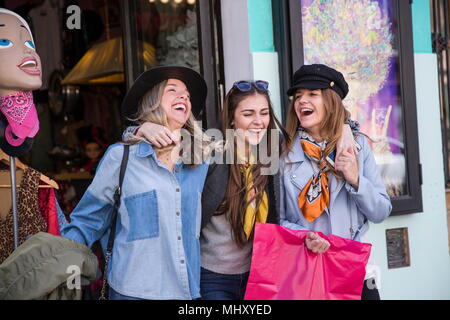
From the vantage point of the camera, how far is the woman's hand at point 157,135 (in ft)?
8.87

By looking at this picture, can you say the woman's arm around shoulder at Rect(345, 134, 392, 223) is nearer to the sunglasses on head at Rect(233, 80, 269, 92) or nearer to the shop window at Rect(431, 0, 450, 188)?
the sunglasses on head at Rect(233, 80, 269, 92)

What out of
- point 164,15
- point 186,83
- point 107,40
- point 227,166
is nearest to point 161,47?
point 164,15

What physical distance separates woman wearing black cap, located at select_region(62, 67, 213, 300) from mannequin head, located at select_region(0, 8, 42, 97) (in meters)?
0.65

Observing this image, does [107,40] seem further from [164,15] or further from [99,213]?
[99,213]

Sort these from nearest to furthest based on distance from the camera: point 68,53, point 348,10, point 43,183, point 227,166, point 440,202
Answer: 1. point 227,166
2. point 43,183
3. point 348,10
4. point 440,202
5. point 68,53

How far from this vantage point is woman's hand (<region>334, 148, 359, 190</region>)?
278 cm

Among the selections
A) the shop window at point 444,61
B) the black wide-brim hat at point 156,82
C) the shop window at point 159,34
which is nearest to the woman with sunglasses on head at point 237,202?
the black wide-brim hat at point 156,82

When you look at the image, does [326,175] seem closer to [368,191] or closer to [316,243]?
[368,191]

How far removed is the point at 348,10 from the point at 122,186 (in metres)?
2.12

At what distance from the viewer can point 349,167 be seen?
2.78m

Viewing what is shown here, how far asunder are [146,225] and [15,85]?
3.41 ft

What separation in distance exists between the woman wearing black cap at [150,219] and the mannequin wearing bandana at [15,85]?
0.54m

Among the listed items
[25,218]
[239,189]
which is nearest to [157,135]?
[239,189]

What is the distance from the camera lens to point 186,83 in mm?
3057
